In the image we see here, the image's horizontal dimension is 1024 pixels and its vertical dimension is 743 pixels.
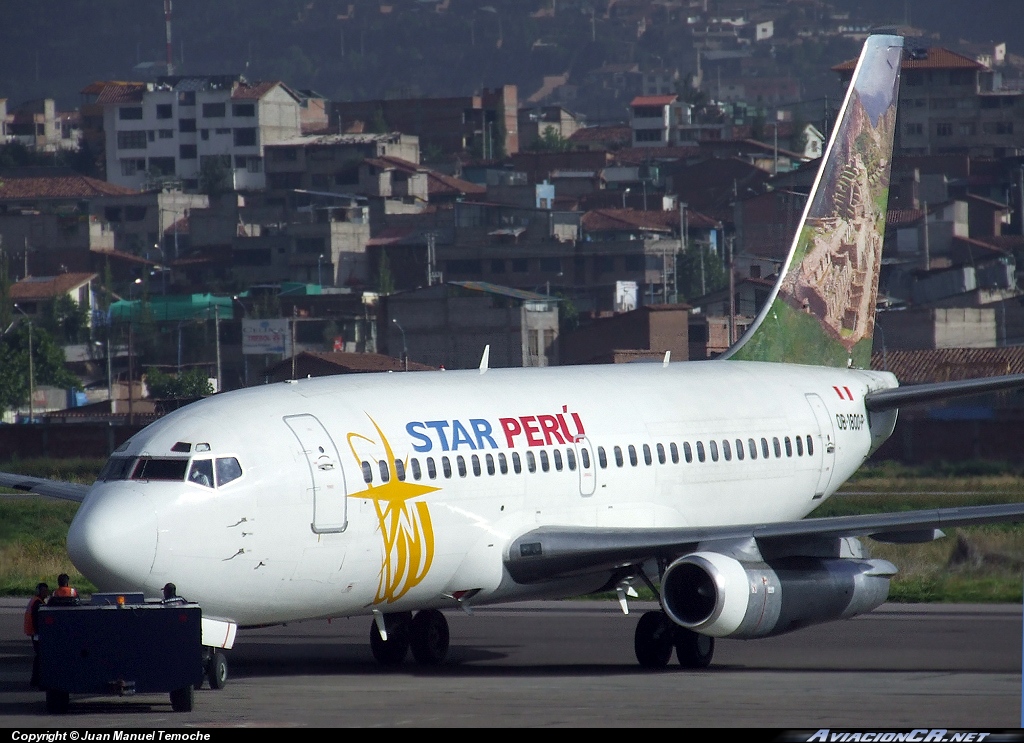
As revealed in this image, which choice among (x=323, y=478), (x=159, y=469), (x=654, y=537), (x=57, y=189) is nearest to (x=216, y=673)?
(x=159, y=469)

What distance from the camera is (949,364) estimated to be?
8444 centimetres

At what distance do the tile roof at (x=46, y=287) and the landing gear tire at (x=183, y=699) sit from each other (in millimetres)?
129612

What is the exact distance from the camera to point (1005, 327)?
11025 cm

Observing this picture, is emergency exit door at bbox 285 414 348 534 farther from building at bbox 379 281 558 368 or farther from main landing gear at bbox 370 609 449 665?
building at bbox 379 281 558 368

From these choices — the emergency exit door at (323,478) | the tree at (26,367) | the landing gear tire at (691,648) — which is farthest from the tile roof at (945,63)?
the emergency exit door at (323,478)

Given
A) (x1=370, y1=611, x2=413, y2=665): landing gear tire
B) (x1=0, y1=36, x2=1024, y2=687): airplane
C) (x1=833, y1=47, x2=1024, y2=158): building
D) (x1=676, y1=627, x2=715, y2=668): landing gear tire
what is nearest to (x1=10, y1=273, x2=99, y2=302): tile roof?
(x1=833, y1=47, x2=1024, y2=158): building

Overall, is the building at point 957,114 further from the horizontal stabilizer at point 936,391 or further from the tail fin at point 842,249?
the horizontal stabilizer at point 936,391

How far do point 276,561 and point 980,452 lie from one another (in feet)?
172

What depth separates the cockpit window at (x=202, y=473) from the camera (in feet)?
76.5

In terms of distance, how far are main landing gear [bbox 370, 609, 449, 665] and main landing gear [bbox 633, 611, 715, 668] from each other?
3445 millimetres

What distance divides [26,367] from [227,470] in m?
92.1

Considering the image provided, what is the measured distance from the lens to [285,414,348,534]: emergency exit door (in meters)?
24.0

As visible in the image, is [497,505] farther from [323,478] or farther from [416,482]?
[323,478]

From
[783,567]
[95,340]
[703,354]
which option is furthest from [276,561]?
[95,340]
